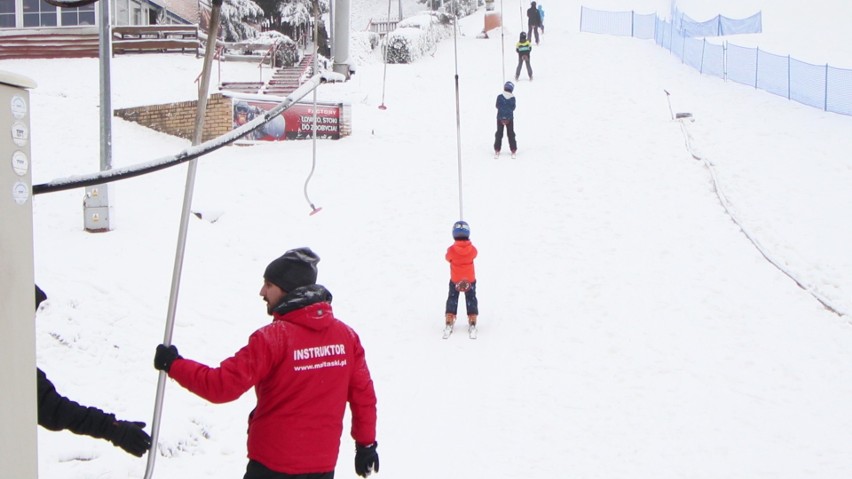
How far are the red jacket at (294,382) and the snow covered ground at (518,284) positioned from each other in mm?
2298

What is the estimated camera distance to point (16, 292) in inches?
90.9

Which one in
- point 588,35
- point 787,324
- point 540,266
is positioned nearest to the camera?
point 787,324

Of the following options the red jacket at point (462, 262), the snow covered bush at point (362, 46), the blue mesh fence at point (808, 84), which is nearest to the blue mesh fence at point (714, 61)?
the blue mesh fence at point (808, 84)

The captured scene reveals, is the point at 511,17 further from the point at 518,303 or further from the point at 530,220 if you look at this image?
the point at 518,303

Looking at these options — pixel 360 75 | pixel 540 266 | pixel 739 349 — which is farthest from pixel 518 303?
pixel 360 75

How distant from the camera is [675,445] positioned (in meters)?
6.61

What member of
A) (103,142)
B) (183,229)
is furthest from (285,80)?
(183,229)

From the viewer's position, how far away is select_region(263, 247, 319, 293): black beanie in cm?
341

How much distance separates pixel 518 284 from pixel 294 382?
24.7ft

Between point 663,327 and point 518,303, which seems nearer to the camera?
point 663,327

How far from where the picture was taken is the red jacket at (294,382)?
3.24 metres

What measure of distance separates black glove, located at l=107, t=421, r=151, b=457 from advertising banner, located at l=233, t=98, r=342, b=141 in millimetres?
13641

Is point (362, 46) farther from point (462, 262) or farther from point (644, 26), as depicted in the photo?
point (462, 262)

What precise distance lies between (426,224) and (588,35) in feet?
74.1
